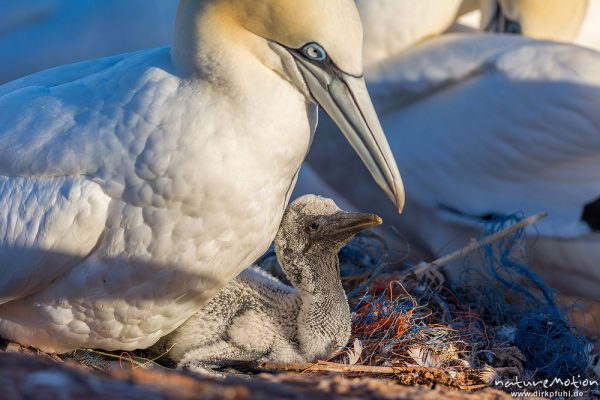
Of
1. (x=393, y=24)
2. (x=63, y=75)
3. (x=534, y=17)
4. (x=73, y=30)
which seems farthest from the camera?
(x=73, y=30)

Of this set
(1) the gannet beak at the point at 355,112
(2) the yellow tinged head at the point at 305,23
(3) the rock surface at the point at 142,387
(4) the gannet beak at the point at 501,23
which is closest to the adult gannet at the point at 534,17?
(4) the gannet beak at the point at 501,23

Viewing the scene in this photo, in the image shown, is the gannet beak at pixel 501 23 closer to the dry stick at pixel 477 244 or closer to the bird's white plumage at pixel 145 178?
the dry stick at pixel 477 244

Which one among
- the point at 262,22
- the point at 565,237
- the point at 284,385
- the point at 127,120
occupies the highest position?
the point at 262,22

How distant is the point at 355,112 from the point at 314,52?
22 centimetres

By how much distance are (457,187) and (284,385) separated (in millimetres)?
2714

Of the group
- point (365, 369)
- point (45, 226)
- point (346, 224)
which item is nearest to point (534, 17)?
point (346, 224)

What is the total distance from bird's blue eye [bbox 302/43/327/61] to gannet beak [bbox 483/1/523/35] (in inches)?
129

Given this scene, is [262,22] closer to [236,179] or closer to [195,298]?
[236,179]

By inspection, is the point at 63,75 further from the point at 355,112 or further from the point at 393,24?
the point at 393,24

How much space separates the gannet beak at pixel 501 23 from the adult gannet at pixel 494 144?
0.77m

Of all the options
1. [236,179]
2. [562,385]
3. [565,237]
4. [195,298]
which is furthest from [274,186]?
[565,237]

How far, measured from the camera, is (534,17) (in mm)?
6105

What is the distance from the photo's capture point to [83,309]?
3.34 metres

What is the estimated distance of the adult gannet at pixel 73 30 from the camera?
6.15 m
